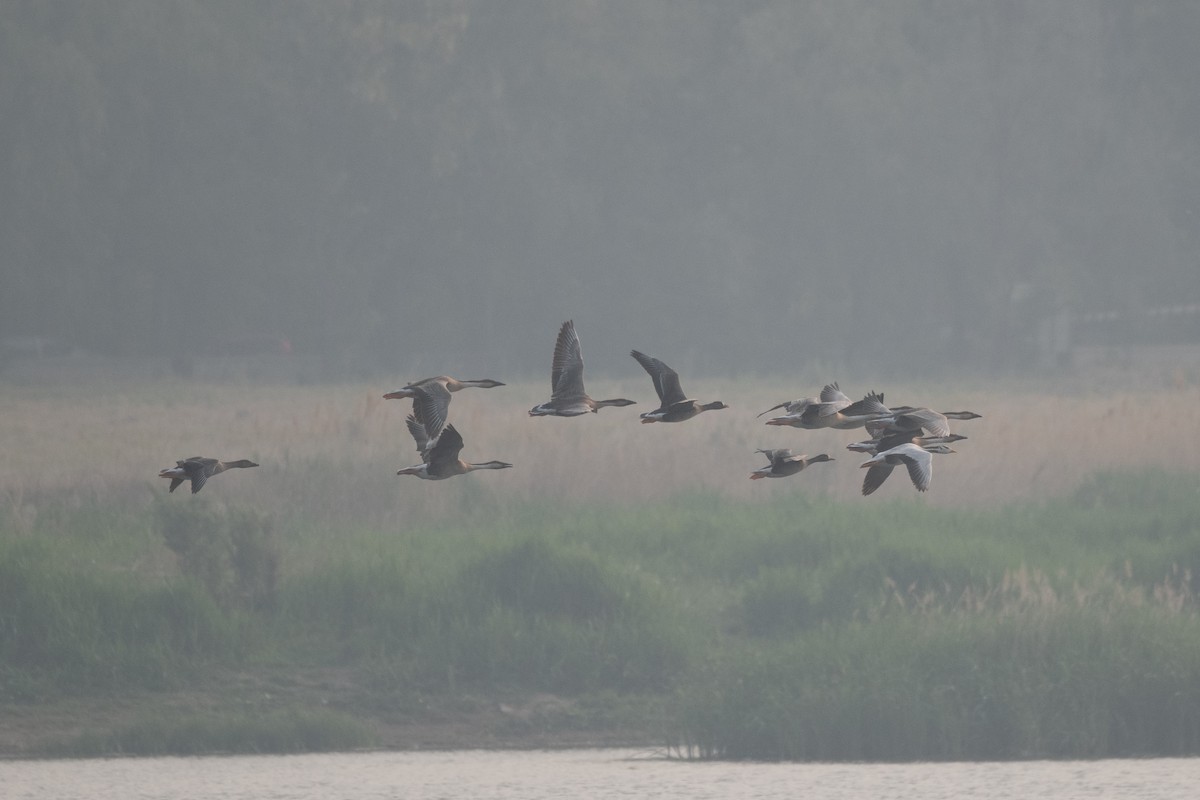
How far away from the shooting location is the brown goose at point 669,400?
7.52m

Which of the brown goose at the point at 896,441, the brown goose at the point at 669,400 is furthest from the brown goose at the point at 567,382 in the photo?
the brown goose at the point at 896,441

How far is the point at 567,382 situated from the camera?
7.66 meters

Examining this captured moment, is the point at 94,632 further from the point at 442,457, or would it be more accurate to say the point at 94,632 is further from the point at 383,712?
the point at 442,457

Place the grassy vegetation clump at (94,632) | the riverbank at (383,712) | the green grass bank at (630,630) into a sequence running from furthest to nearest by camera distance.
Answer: the grassy vegetation clump at (94,632), the riverbank at (383,712), the green grass bank at (630,630)

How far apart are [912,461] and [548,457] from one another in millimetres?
25261

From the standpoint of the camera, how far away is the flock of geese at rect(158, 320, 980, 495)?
7320mm

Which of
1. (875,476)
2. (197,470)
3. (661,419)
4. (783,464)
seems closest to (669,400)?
(661,419)

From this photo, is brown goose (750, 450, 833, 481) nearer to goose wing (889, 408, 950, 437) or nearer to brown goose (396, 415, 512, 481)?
goose wing (889, 408, 950, 437)

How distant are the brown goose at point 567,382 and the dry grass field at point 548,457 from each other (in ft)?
71.1

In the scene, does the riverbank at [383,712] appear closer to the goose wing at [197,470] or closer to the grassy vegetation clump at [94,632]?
the grassy vegetation clump at [94,632]

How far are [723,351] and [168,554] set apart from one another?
4631 centimetres

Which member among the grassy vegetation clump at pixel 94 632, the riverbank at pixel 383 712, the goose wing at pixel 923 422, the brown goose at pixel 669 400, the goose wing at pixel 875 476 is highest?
the brown goose at pixel 669 400

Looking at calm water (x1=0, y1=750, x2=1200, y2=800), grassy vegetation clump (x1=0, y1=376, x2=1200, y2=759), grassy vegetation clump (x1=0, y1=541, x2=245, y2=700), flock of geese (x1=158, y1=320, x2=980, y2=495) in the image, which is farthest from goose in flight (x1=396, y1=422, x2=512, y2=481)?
grassy vegetation clump (x1=0, y1=541, x2=245, y2=700)

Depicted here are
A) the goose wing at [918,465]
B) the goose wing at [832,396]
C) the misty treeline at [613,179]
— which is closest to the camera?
the goose wing at [918,465]
